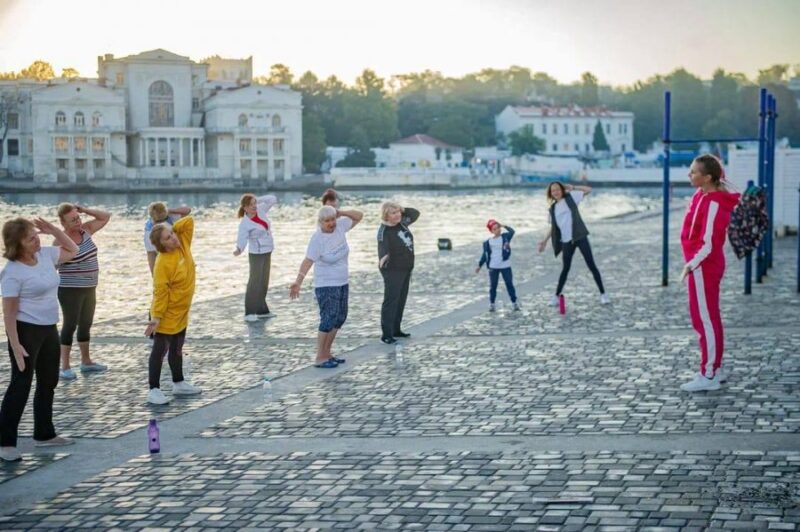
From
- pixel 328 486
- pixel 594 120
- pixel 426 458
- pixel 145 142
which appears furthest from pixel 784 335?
pixel 594 120

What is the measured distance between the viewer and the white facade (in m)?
168

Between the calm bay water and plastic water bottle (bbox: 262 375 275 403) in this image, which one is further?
the calm bay water

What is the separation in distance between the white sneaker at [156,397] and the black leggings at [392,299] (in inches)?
138

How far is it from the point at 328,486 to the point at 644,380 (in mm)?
3855

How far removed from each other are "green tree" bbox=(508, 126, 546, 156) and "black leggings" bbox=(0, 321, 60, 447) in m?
147

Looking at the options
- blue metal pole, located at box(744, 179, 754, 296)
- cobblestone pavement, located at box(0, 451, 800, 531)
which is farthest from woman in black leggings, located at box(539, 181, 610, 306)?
cobblestone pavement, located at box(0, 451, 800, 531)

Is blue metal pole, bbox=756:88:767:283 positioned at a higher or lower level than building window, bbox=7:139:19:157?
lower

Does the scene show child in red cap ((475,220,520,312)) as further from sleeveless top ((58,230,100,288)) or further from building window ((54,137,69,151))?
building window ((54,137,69,151))

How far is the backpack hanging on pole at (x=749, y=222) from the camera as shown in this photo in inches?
674

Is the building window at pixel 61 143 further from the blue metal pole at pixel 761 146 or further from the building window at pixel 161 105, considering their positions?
the blue metal pole at pixel 761 146

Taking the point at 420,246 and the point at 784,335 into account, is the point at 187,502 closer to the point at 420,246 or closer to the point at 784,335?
the point at 784,335

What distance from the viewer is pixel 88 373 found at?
11328 millimetres

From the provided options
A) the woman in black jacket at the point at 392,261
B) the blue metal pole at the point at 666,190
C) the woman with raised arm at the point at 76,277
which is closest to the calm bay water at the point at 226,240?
the woman in black jacket at the point at 392,261

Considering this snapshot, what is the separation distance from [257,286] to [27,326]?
7421 mm
